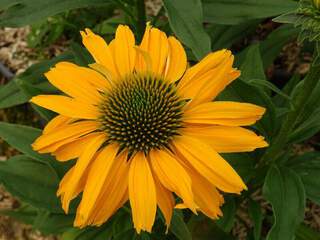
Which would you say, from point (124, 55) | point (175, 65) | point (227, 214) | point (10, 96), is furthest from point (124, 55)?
point (10, 96)

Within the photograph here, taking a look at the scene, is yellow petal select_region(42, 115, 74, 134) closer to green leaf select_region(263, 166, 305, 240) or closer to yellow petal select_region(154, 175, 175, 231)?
yellow petal select_region(154, 175, 175, 231)

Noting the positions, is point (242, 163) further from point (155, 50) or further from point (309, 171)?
point (155, 50)

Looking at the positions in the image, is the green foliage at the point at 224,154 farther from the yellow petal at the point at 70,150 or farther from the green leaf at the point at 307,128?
the yellow petal at the point at 70,150

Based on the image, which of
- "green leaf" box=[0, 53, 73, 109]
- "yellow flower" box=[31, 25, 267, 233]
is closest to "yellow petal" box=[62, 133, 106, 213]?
"yellow flower" box=[31, 25, 267, 233]

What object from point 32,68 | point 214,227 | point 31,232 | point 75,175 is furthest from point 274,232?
point 31,232

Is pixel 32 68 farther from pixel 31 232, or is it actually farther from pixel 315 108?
pixel 315 108

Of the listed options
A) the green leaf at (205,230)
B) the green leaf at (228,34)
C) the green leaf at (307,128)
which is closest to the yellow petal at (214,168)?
the green leaf at (307,128)
